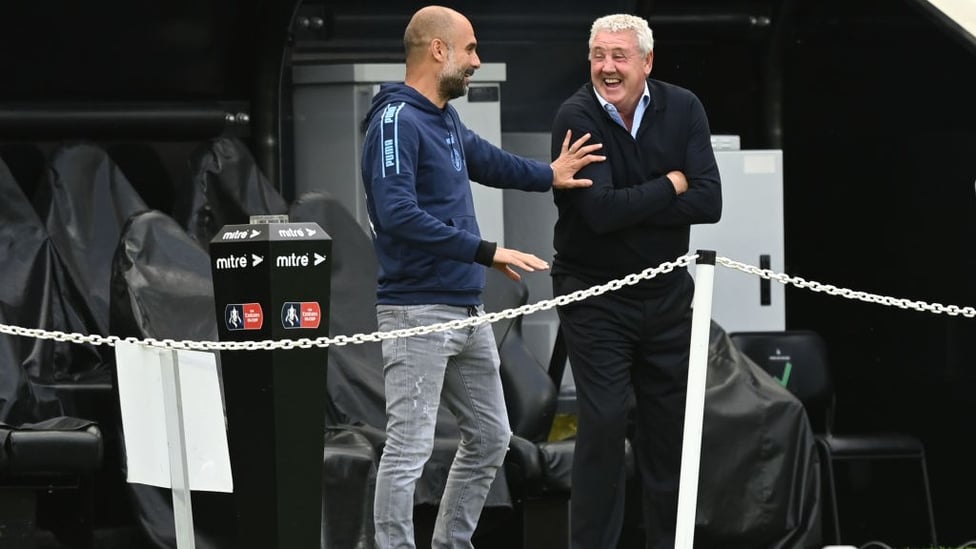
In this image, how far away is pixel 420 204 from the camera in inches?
190

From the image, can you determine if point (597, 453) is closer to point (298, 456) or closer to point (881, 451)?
point (298, 456)

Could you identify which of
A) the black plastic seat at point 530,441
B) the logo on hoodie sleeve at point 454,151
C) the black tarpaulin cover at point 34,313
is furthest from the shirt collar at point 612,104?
the black tarpaulin cover at point 34,313

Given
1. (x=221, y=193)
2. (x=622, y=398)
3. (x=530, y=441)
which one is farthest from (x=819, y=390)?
(x=221, y=193)

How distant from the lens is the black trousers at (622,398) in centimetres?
493

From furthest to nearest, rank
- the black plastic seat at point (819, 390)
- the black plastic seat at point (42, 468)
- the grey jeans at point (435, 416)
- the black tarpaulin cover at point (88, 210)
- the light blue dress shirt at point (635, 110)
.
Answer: the black plastic seat at point (819, 390) → the black tarpaulin cover at point (88, 210) → the black plastic seat at point (42, 468) → the light blue dress shirt at point (635, 110) → the grey jeans at point (435, 416)

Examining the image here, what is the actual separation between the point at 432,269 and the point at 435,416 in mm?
399

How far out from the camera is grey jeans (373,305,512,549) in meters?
4.74

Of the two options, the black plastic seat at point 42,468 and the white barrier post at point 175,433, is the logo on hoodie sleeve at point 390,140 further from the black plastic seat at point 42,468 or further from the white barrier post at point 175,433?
the black plastic seat at point 42,468

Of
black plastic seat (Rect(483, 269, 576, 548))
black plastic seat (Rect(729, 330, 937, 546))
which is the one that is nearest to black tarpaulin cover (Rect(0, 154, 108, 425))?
black plastic seat (Rect(483, 269, 576, 548))

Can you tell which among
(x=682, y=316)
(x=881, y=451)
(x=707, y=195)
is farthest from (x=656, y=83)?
(x=881, y=451)

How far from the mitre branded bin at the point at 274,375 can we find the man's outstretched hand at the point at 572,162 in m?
0.79

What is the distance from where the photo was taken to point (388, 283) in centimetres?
486

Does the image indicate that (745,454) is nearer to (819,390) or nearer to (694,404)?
(819,390)

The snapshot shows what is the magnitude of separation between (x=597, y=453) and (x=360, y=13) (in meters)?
3.67
